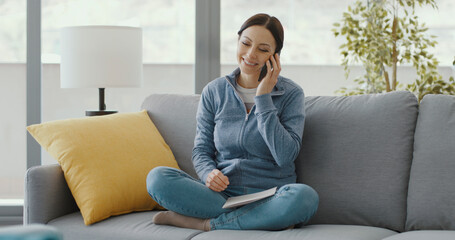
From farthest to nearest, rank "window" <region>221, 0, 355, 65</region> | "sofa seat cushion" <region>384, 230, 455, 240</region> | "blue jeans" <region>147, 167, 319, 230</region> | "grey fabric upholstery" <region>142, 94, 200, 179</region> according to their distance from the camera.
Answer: "window" <region>221, 0, 355, 65</region> < "grey fabric upholstery" <region>142, 94, 200, 179</region> < "blue jeans" <region>147, 167, 319, 230</region> < "sofa seat cushion" <region>384, 230, 455, 240</region>

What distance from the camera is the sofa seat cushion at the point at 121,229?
1933 millimetres

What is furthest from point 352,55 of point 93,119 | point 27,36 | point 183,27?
point 27,36

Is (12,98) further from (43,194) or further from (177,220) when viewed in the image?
(177,220)

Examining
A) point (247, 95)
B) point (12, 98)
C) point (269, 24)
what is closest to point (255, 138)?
point (247, 95)

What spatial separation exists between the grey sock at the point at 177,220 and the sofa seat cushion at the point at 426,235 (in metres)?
0.65

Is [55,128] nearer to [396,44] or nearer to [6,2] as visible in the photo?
[6,2]

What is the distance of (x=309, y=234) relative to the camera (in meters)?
1.85

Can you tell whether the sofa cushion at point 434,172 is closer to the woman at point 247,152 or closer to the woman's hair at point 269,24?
the woman at point 247,152

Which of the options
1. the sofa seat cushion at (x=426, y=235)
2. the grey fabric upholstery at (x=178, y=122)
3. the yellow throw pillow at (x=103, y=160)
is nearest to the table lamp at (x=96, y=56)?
the grey fabric upholstery at (x=178, y=122)

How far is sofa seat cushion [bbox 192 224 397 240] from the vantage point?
5.98ft

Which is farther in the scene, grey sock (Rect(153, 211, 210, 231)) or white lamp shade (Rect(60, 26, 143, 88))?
white lamp shade (Rect(60, 26, 143, 88))

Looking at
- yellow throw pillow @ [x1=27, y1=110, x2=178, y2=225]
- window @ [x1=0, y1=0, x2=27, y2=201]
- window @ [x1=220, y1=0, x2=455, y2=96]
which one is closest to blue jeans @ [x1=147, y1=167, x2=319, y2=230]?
yellow throw pillow @ [x1=27, y1=110, x2=178, y2=225]

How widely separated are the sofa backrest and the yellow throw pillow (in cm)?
63

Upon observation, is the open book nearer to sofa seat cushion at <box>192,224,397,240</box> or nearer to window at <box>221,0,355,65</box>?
sofa seat cushion at <box>192,224,397,240</box>
